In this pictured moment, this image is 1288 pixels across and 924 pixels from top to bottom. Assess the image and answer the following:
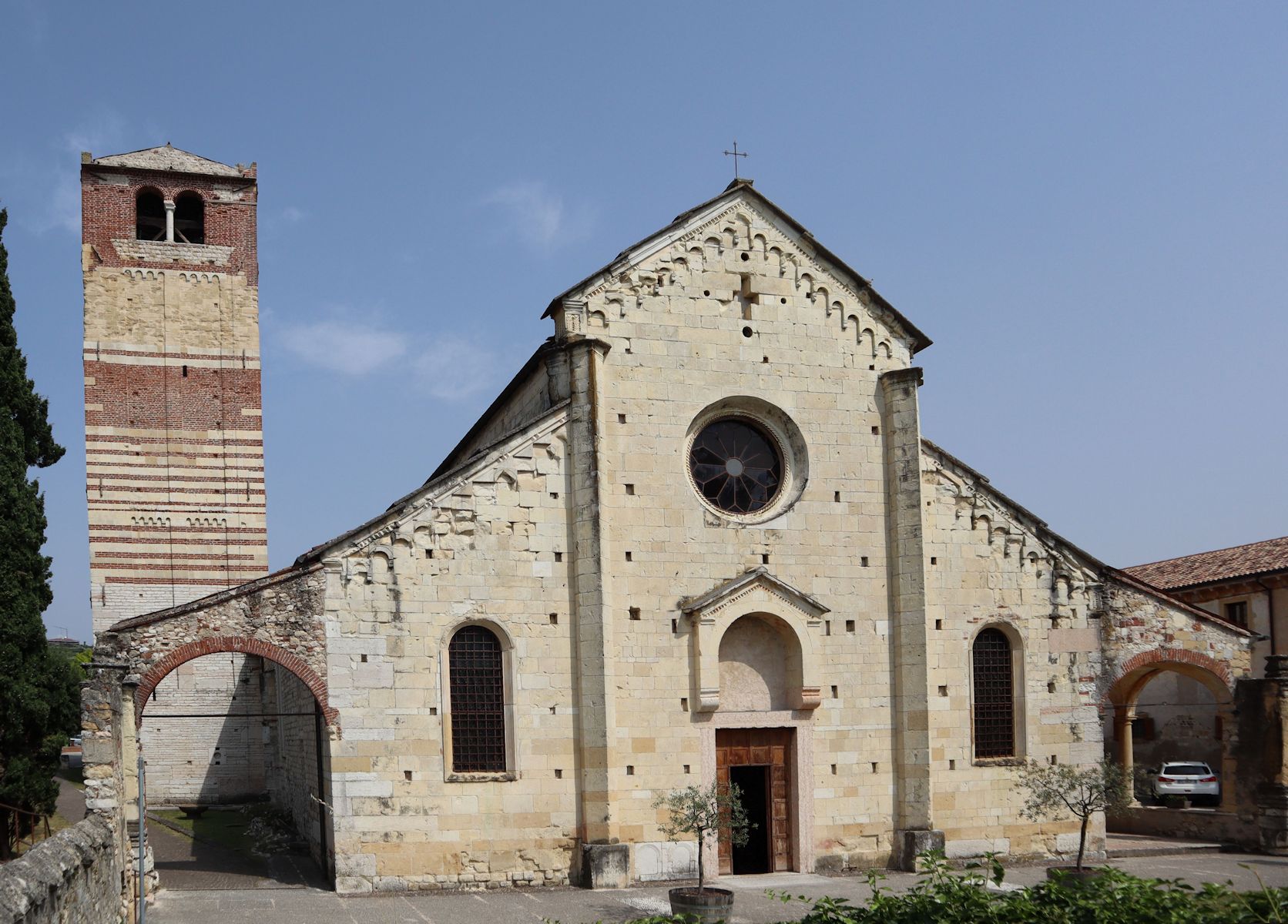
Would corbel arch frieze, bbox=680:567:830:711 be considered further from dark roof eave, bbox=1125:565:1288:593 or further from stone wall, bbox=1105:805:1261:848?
dark roof eave, bbox=1125:565:1288:593

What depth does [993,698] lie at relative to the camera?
20859mm

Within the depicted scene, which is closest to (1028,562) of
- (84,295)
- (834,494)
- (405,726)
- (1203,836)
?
(834,494)

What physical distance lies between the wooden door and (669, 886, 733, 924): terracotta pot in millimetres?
3520

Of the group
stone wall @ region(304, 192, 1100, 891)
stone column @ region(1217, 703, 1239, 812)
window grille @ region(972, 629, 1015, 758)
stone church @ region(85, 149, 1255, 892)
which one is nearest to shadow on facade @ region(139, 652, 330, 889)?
stone church @ region(85, 149, 1255, 892)

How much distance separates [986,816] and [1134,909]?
13257 mm

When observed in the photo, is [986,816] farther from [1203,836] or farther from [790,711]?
[1203,836]

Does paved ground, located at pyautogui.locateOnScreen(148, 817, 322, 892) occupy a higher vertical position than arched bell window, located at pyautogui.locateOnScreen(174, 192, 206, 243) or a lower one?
lower

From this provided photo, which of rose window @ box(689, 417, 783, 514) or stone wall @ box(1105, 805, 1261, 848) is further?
stone wall @ box(1105, 805, 1261, 848)

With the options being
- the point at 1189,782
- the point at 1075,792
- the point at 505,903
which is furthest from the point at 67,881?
the point at 1189,782

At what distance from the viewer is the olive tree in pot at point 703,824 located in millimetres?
15375

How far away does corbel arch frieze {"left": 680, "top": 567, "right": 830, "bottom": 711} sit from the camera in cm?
1895

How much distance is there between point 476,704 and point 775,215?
1010 centimetres

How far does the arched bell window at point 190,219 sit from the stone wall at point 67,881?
22064 mm

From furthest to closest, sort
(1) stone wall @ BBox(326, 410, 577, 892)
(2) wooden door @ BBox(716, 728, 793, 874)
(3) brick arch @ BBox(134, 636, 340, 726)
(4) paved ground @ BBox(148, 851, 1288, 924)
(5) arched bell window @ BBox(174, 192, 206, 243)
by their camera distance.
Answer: (5) arched bell window @ BBox(174, 192, 206, 243) < (2) wooden door @ BBox(716, 728, 793, 874) < (1) stone wall @ BBox(326, 410, 577, 892) < (3) brick arch @ BBox(134, 636, 340, 726) < (4) paved ground @ BBox(148, 851, 1288, 924)
